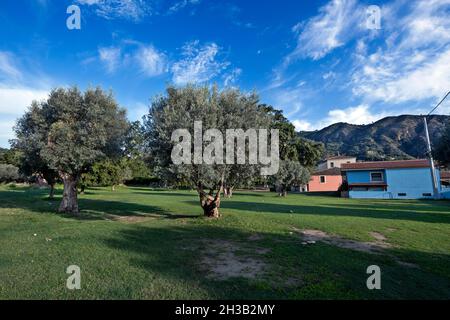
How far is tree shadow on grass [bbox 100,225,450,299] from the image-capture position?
6129mm

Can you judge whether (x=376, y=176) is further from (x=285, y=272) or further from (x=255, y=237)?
(x=285, y=272)

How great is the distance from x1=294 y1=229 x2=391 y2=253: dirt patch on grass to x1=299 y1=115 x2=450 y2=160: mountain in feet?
366

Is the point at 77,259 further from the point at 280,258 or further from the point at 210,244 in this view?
the point at 280,258

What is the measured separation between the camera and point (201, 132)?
577 inches

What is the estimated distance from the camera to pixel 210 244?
34.8ft

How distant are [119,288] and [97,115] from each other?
52.4 ft

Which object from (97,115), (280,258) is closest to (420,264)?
(280,258)

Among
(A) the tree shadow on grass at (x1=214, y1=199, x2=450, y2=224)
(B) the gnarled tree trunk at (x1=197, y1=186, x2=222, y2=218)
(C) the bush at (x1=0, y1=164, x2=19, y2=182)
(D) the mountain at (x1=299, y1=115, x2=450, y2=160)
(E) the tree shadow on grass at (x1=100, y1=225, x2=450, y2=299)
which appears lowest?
(E) the tree shadow on grass at (x1=100, y1=225, x2=450, y2=299)

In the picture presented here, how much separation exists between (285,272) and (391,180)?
51.7 metres

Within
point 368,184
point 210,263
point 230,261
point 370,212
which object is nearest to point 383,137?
point 368,184

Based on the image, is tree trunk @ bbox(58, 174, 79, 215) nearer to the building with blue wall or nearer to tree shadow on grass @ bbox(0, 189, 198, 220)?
tree shadow on grass @ bbox(0, 189, 198, 220)

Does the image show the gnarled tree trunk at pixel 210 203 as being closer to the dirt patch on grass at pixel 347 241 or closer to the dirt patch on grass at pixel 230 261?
the dirt patch on grass at pixel 347 241

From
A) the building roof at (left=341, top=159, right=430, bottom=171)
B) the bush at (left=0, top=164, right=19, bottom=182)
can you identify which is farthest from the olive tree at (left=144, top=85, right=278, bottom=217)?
the bush at (left=0, top=164, right=19, bottom=182)

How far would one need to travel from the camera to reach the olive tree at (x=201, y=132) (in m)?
14.7
